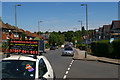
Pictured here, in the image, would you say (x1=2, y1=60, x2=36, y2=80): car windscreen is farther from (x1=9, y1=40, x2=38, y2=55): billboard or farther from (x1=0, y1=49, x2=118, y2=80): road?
(x1=0, y1=49, x2=118, y2=80): road

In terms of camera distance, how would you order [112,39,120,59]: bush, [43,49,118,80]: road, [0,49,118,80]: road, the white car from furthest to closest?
1. [112,39,120,59]: bush
2. [43,49,118,80]: road
3. [0,49,118,80]: road
4. the white car

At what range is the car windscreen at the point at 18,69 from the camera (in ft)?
15.3

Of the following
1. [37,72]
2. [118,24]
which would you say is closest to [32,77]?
[37,72]

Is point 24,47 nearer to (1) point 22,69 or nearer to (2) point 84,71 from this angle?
(1) point 22,69

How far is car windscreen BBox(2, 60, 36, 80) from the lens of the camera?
4.66 metres

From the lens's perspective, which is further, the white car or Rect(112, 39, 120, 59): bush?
Rect(112, 39, 120, 59): bush

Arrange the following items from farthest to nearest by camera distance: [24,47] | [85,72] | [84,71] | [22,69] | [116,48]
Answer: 1. [116,48]
2. [84,71]
3. [85,72]
4. [24,47]
5. [22,69]

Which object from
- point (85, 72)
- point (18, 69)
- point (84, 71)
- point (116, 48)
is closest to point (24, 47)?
point (18, 69)

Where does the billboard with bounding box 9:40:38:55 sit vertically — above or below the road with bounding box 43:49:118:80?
above

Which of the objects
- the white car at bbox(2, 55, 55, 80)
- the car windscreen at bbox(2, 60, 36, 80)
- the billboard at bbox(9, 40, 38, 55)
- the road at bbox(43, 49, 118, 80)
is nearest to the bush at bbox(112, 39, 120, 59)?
the road at bbox(43, 49, 118, 80)

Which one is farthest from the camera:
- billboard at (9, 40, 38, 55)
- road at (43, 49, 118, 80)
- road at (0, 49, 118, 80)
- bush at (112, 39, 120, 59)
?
bush at (112, 39, 120, 59)

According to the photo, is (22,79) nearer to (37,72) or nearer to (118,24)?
(37,72)

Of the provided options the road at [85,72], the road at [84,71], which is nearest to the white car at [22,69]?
the road at [85,72]

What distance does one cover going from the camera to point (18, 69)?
16.0ft
